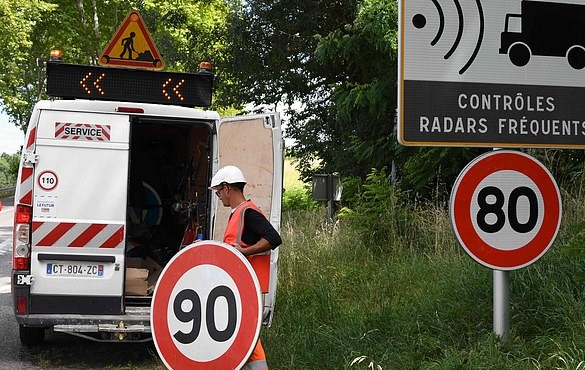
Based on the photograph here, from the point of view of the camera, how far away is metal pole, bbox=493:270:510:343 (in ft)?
15.9

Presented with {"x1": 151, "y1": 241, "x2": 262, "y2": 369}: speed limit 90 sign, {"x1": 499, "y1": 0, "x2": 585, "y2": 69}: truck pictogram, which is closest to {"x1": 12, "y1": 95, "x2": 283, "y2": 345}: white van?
{"x1": 151, "y1": 241, "x2": 262, "y2": 369}: speed limit 90 sign

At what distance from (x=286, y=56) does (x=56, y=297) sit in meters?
14.3

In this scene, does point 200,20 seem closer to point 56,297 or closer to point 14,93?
point 14,93

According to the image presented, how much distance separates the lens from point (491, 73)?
4664mm

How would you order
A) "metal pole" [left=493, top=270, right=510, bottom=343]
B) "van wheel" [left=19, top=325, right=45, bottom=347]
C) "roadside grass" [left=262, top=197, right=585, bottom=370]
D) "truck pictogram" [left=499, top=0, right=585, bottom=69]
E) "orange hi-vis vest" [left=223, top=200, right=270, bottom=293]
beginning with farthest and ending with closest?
"van wheel" [left=19, top=325, right=45, bottom=347]
"orange hi-vis vest" [left=223, top=200, right=270, bottom=293]
"roadside grass" [left=262, top=197, right=585, bottom=370]
"metal pole" [left=493, top=270, right=510, bottom=343]
"truck pictogram" [left=499, top=0, right=585, bottom=69]

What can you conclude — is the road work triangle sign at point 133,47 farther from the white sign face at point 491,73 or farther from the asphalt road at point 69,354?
the white sign face at point 491,73

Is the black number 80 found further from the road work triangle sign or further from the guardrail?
the guardrail

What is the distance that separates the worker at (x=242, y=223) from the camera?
6090 mm

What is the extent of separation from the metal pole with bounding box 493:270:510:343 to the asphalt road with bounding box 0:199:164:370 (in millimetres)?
4305

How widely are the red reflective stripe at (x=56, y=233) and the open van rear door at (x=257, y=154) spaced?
1.41 m

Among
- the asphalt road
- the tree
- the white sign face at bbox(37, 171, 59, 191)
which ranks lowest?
the asphalt road

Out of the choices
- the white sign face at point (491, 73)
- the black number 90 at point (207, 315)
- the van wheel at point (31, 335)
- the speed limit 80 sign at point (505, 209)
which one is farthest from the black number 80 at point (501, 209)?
the van wheel at point (31, 335)

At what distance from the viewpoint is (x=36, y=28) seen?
44.1m

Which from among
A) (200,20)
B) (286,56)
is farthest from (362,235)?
(200,20)
